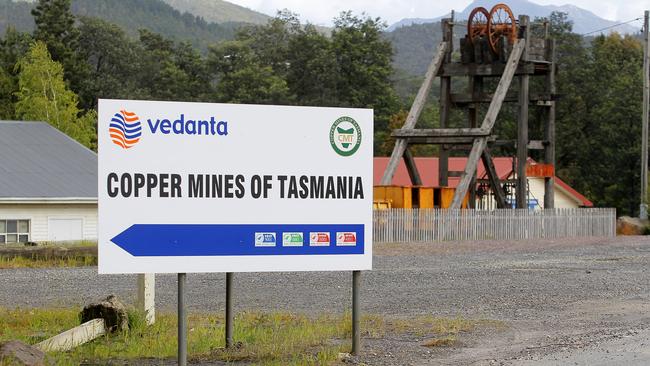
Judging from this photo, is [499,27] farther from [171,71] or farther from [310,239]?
[171,71]

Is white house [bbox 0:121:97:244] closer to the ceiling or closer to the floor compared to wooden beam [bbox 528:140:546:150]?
closer to the floor

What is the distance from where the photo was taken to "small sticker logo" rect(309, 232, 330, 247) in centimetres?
1056

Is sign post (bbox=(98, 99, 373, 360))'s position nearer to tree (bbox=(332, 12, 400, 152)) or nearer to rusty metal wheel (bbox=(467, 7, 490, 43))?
rusty metal wheel (bbox=(467, 7, 490, 43))

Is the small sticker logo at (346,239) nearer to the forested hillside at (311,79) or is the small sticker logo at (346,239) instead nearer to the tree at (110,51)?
the forested hillside at (311,79)

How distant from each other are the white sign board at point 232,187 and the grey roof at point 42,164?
99.2 ft

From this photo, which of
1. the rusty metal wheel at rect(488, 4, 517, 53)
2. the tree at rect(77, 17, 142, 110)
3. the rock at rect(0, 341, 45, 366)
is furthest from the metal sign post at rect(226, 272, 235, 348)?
the tree at rect(77, 17, 142, 110)

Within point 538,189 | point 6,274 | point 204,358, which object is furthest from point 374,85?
point 204,358

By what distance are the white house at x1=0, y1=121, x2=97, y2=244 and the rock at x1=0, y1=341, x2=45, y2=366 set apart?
1188 inches

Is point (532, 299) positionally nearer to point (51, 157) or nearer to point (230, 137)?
point (230, 137)

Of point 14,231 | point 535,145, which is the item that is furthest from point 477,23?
point 14,231

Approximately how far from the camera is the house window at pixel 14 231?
39.8 metres

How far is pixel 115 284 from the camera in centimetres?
2020

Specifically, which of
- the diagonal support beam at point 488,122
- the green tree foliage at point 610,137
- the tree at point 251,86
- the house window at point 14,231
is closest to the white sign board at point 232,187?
the diagonal support beam at point 488,122

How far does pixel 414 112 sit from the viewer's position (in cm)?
4234
